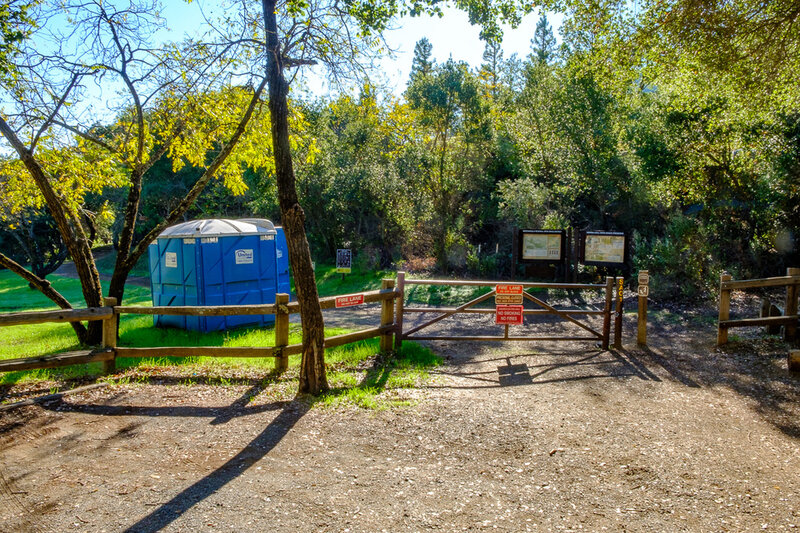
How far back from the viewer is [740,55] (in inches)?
409

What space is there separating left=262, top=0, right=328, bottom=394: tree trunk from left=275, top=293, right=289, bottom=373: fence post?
0.75m

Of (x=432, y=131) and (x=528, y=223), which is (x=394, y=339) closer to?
(x=528, y=223)

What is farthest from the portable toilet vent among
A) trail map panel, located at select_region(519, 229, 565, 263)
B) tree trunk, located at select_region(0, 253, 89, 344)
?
trail map panel, located at select_region(519, 229, 565, 263)

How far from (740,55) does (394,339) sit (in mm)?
8654

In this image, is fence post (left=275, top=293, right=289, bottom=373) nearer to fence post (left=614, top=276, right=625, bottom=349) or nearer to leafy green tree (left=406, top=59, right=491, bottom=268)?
fence post (left=614, top=276, right=625, bottom=349)

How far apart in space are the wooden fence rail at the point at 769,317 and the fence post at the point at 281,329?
685 centimetres

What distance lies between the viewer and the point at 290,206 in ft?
20.2

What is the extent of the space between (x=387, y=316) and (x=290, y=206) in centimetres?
284

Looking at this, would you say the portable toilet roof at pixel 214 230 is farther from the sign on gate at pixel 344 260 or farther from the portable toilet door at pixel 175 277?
the sign on gate at pixel 344 260

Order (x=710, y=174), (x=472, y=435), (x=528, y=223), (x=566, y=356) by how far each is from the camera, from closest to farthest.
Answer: (x=472, y=435), (x=566, y=356), (x=710, y=174), (x=528, y=223)

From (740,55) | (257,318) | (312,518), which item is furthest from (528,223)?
(312,518)

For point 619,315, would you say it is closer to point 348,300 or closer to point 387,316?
point 387,316

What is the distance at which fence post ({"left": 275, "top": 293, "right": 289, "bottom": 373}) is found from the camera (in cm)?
705

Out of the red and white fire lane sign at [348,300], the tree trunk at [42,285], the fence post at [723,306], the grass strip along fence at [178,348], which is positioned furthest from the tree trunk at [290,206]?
the fence post at [723,306]
